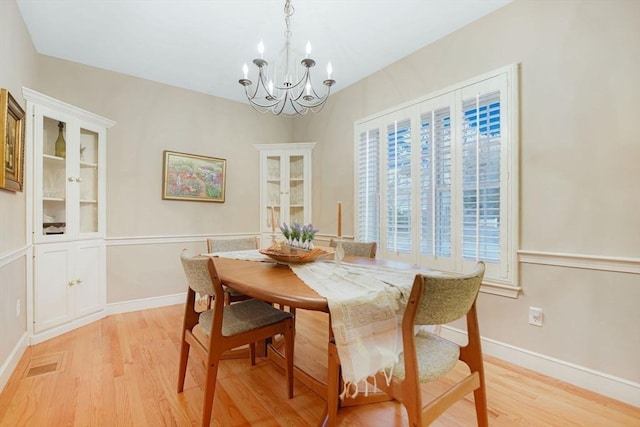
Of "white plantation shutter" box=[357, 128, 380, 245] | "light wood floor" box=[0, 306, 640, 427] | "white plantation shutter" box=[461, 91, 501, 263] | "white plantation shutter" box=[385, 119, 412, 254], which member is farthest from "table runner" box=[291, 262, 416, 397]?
"white plantation shutter" box=[357, 128, 380, 245]

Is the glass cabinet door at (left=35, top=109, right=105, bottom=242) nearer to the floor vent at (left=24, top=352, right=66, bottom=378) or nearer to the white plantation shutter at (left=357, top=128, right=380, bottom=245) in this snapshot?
the floor vent at (left=24, top=352, right=66, bottom=378)

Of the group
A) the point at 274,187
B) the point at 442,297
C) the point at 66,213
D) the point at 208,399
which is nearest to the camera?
the point at 442,297

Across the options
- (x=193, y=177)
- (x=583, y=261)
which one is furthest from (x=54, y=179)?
(x=583, y=261)

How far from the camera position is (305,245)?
193 cm

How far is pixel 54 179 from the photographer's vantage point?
2.79 m

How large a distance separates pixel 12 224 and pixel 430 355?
287cm

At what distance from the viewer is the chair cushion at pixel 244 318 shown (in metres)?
1.61

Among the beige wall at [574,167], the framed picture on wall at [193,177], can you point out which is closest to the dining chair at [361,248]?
the beige wall at [574,167]

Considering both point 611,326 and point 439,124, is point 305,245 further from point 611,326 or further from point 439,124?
point 611,326

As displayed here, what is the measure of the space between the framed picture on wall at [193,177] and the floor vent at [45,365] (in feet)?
6.02

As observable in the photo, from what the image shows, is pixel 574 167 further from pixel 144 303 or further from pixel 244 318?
pixel 144 303

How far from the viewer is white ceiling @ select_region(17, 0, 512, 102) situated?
2.24 metres

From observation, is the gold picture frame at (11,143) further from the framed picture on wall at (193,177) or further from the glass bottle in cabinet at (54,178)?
the framed picture on wall at (193,177)

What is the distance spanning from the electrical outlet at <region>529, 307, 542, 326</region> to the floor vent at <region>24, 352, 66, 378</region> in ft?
11.1
